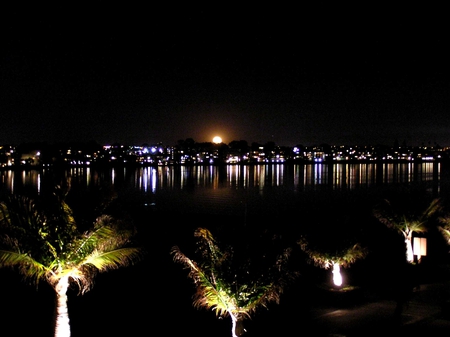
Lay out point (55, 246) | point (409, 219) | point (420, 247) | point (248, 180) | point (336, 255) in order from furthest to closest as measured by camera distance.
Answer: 1. point (248, 180)
2. point (409, 219)
3. point (420, 247)
4. point (336, 255)
5. point (55, 246)

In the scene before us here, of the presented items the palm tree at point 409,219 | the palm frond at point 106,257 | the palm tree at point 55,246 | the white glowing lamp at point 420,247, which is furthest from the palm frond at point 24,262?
the white glowing lamp at point 420,247

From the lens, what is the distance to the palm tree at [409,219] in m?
16.9

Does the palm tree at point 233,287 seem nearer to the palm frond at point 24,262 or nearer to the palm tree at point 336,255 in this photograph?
the palm frond at point 24,262

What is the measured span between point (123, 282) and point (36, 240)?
347 inches

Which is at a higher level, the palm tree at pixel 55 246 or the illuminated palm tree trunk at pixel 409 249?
Answer: the palm tree at pixel 55 246

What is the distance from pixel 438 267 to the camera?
16172mm

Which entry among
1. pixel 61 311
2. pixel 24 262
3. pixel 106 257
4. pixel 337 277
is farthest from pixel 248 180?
pixel 24 262

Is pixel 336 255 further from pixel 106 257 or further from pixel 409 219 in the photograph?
pixel 106 257

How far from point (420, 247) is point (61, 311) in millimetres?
12163

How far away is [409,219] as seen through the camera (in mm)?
17047

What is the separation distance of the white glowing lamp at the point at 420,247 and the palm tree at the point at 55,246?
11067 mm

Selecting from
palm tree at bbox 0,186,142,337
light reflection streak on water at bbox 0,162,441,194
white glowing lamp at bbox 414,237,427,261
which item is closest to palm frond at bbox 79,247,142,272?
palm tree at bbox 0,186,142,337

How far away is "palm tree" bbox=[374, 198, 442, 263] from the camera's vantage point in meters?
16.9

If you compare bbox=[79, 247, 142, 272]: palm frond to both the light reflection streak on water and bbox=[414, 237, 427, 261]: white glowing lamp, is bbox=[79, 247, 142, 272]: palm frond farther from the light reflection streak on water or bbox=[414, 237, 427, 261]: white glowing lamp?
the light reflection streak on water
